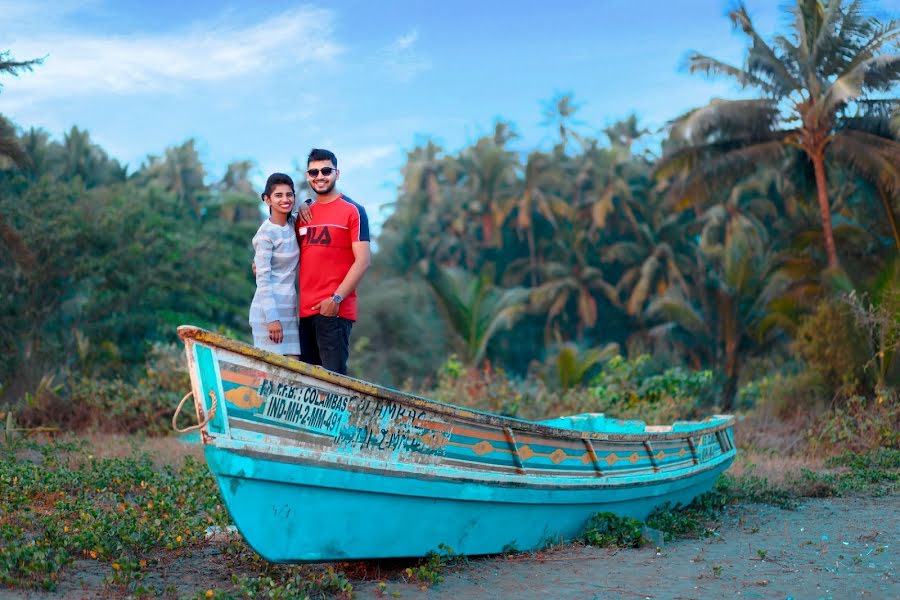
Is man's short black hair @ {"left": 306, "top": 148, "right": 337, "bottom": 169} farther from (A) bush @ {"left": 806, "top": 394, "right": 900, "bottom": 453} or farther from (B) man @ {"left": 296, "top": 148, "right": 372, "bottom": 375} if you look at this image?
(A) bush @ {"left": 806, "top": 394, "right": 900, "bottom": 453}

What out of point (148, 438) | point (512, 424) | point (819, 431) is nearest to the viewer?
point (512, 424)

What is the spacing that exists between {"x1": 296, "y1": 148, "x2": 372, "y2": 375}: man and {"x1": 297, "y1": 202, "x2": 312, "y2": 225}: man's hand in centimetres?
2

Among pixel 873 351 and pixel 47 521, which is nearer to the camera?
pixel 47 521

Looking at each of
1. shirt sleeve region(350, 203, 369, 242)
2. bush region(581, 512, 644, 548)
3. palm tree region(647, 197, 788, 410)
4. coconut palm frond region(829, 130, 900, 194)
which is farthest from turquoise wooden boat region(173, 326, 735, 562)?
palm tree region(647, 197, 788, 410)

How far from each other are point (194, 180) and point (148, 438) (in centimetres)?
3132

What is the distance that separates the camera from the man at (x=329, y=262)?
18.5ft

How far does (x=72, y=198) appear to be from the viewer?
74.4 ft

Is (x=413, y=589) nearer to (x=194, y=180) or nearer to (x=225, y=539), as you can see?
(x=225, y=539)

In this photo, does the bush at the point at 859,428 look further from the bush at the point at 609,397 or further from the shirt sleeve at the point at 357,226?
the shirt sleeve at the point at 357,226

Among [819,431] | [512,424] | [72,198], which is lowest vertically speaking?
[819,431]

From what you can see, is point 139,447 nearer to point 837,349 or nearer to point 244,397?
point 244,397

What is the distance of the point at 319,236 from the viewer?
225 inches

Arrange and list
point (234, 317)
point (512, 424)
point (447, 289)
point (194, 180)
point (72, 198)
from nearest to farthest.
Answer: point (512, 424) → point (72, 198) → point (447, 289) → point (234, 317) → point (194, 180)

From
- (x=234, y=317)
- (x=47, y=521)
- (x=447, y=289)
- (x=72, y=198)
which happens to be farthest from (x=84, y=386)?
(x=234, y=317)
